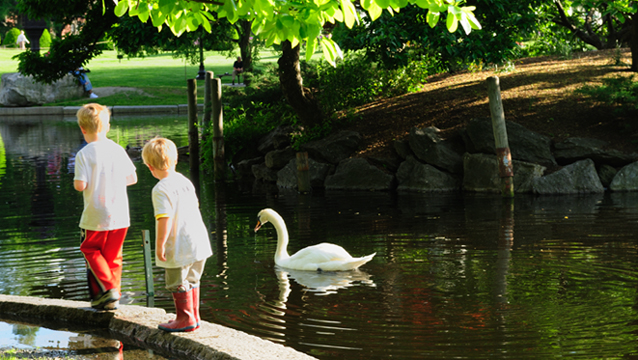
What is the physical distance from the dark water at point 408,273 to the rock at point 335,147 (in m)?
1.60

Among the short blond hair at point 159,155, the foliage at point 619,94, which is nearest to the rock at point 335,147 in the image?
the foliage at point 619,94

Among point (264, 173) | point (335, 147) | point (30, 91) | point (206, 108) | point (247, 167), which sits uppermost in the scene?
point (30, 91)

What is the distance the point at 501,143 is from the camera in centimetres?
1412

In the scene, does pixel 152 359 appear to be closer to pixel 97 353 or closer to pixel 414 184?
pixel 97 353

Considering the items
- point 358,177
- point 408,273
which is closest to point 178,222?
point 408,273

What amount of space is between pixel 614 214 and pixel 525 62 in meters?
11.9

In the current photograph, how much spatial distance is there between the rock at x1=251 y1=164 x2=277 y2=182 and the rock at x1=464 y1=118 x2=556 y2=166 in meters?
5.28

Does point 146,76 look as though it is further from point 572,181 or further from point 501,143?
point 572,181

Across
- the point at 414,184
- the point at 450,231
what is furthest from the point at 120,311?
the point at 414,184

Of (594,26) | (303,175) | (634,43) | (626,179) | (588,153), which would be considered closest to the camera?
(626,179)

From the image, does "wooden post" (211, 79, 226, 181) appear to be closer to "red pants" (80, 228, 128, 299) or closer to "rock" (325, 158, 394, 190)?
"rock" (325, 158, 394, 190)

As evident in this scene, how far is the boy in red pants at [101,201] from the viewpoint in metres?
5.68

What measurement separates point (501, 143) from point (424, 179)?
2.21 meters

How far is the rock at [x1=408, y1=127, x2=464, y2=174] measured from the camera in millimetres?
15742
